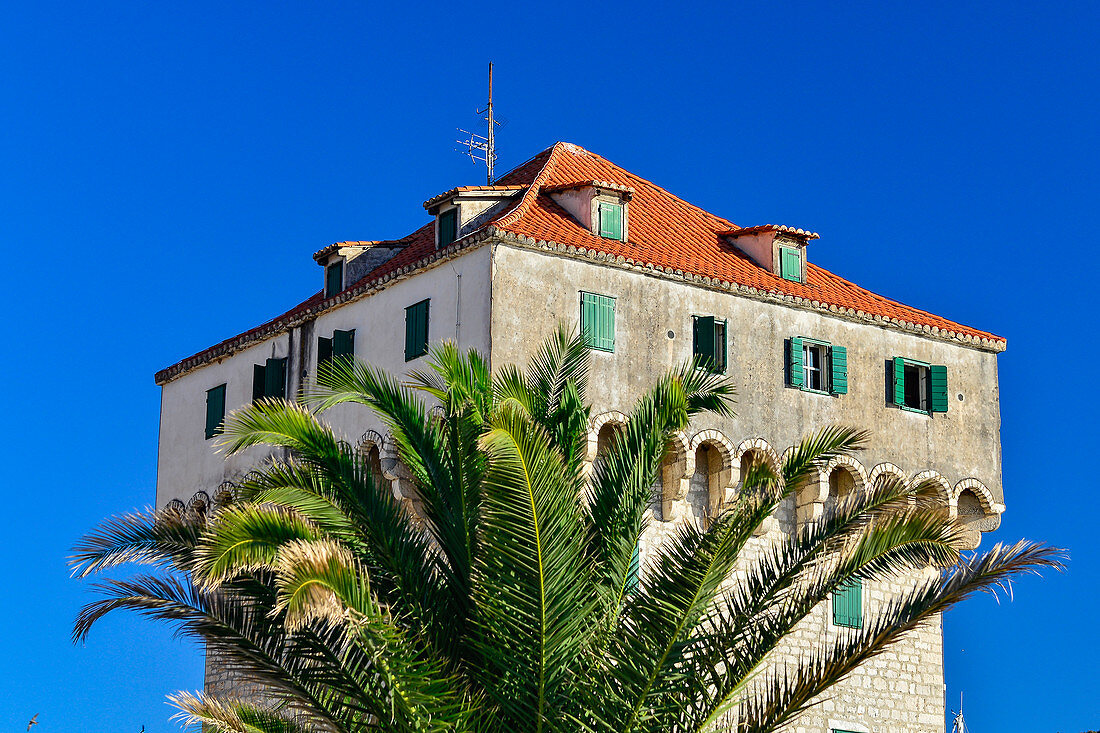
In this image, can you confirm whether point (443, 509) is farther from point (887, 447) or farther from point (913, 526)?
point (887, 447)

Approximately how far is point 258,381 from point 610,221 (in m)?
8.01

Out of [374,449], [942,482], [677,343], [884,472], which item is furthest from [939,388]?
[374,449]

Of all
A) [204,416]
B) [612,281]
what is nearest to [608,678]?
[612,281]

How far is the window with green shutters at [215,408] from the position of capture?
36.4 meters

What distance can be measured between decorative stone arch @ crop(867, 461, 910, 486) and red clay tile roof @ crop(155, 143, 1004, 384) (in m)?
2.87

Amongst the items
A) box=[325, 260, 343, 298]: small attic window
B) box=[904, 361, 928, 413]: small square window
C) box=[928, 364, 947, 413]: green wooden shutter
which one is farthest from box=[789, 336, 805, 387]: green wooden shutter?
box=[325, 260, 343, 298]: small attic window

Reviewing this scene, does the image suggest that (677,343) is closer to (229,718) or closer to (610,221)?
(610,221)

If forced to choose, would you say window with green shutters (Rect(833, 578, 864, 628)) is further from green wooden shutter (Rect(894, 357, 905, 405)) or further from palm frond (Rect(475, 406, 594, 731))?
palm frond (Rect(475, 406, 594, 731))

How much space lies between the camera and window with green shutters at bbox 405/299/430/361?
31.1m

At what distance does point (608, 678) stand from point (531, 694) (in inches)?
34.5

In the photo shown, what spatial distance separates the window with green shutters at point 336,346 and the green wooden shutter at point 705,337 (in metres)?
6.35

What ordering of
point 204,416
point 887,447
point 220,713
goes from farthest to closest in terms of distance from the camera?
point 204,416 < point 887,447 < point 220,713

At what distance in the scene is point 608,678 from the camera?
19.0 m

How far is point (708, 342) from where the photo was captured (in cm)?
3188
